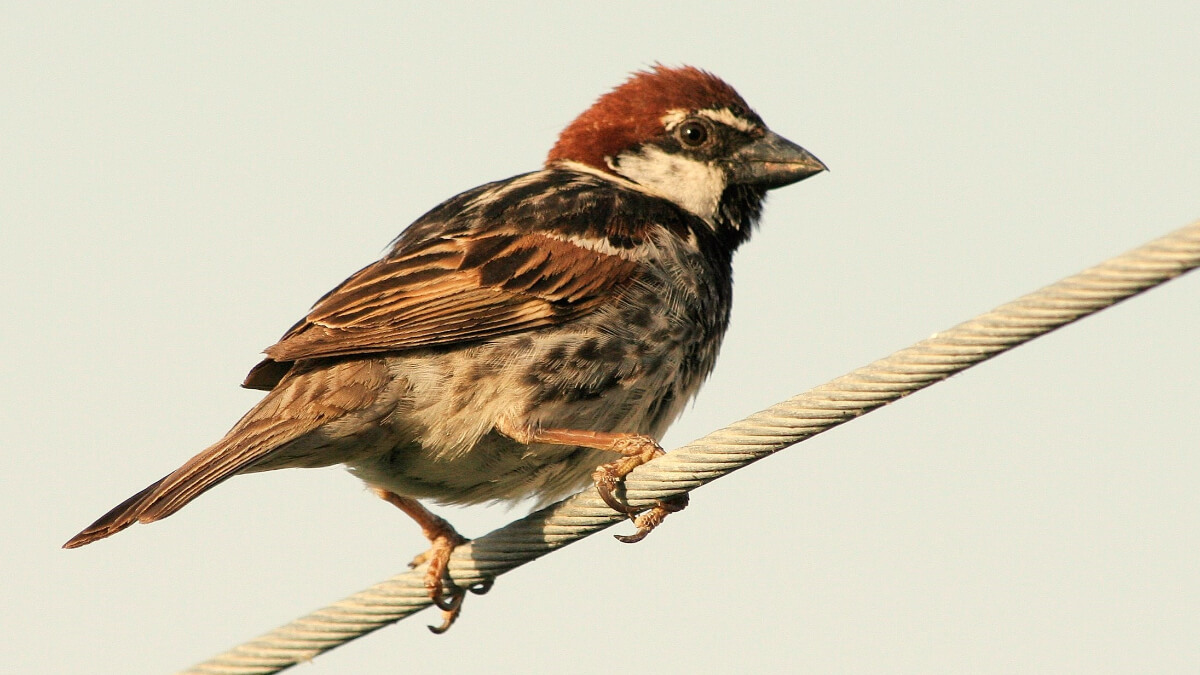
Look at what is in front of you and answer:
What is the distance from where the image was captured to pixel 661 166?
23.9ft

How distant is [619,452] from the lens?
18.2ft

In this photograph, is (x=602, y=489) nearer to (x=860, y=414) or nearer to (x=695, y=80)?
(x=860, y=414)

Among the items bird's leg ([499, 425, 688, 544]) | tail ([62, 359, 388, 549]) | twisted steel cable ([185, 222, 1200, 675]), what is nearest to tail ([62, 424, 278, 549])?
tail ([62, 359, 388, 549])

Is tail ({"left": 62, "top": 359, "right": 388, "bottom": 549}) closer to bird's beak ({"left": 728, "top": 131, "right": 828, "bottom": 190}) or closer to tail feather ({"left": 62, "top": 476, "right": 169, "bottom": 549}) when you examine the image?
tail feather ({"left": 62, "top": 476, "right": 169, "bottom": 549})

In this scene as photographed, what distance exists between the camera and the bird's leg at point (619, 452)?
16.6ft

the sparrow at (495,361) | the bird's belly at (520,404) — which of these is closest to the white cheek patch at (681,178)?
the sparrow at (495,361)

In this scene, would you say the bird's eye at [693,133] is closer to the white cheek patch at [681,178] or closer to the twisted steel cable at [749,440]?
the white cheek patch at [681,178]

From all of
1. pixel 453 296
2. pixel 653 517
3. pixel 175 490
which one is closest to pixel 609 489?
pixel 653 517

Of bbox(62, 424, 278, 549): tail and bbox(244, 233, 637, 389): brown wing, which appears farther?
bbox(244, 233, 637, 389): brown wing

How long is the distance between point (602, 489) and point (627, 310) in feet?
4.04

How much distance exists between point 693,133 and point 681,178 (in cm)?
25

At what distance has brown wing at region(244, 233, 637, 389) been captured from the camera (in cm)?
576

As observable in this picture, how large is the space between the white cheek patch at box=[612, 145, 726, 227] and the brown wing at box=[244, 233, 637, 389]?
1008 millimetres

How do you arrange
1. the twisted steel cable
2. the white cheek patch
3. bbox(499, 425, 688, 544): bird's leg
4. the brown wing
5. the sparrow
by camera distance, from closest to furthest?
the twisted steel cable
bbox(499, 425, 688, 544): bird's leg
the sparrow
the brown wing
the white cheek patch
